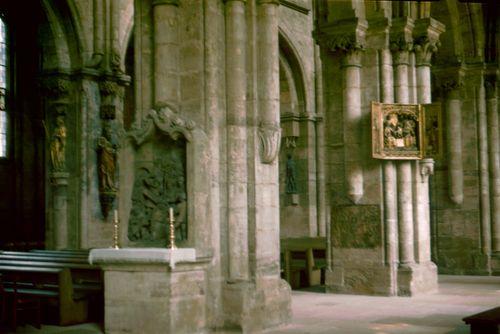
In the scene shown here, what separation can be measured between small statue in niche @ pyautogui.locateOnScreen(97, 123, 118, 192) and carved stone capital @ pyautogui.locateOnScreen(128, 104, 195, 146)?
27.5 feet

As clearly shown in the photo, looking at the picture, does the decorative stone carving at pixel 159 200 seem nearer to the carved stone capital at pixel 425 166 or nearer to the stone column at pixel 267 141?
the stone column at pixel 267 141

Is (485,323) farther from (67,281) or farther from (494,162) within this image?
(494,162)

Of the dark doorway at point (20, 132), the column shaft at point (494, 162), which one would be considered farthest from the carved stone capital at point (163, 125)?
the dark doorway at point (20, 132)

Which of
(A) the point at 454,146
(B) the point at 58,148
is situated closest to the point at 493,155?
(A) the point at 454,146

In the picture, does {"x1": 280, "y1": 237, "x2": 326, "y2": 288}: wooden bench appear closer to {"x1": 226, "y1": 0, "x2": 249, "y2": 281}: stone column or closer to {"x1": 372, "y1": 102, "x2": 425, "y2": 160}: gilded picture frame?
{"x1": 372, "y1": 102, "x2": 425, "y2": 160}: gilded picture frame

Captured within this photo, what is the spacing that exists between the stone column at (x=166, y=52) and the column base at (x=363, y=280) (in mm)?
5488

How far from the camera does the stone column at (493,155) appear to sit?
1800cm

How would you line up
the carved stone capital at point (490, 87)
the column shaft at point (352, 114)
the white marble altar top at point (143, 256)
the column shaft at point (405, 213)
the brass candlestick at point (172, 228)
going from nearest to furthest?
1. the white marble altar top at point (143, 256)
2. the brass candlestick at point (172, 228)
3. the column shaft at point (405, 213)
4. the column shaft at point (352, 114)
5. the carved stone capital at point (490, 87)

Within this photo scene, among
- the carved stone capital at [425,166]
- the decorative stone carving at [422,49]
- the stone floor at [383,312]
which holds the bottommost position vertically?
the stone floor at [383,312]

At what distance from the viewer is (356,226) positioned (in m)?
13.4

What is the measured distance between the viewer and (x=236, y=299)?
30.7 ft

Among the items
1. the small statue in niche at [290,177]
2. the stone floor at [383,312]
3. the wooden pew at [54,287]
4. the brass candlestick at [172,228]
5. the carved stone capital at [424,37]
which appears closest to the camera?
the brass candlestick at [172,228]

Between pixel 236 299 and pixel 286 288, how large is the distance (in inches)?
37.4

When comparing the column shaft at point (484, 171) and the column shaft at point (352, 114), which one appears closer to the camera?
the column shaft at point (352, 114)
